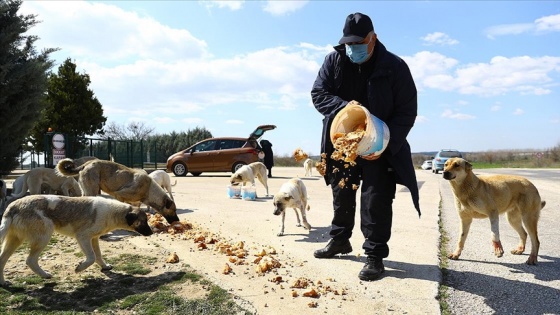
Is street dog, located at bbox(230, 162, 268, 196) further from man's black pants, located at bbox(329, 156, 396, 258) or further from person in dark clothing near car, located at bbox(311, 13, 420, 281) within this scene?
man's black pants, located at bbox(329, 156, 396, 258)

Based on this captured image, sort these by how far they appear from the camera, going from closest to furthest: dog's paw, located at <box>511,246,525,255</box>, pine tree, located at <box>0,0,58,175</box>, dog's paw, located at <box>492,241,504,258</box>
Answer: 1. dog's paw, located at <box>492,241,504,258</box>
2. dog's paw, located at <box>511,246,525,255</box>
3. pine tree, located at <box>0,0,58,175</box>

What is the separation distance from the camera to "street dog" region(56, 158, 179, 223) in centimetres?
699

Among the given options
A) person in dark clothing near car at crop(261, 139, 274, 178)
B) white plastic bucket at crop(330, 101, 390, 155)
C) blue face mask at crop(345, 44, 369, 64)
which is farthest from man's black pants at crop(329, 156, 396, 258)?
person in dark clothing near car at crop(261, 139, 274, 178)

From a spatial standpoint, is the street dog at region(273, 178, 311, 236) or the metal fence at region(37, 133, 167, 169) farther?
the metal fence at region(37, 133, 167, 169)

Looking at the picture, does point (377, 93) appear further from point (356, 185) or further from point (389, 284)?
point (389, 284)

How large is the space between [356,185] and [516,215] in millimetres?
2384

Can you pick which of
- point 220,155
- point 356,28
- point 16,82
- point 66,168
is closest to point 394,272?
point 356,28

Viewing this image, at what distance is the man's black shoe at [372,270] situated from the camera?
419 cm

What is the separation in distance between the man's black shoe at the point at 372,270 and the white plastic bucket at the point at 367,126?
1.19 meters

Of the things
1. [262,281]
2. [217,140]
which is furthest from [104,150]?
[262,281]

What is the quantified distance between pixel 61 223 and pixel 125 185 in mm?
2513

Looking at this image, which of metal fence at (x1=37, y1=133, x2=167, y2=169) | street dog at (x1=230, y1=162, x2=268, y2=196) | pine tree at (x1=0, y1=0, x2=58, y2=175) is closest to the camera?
pine tree at (x1=0, y1=0, x2=58, y2=175)

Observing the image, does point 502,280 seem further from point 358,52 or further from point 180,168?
point 180,168

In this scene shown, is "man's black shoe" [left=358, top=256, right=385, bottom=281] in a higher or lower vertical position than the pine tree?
lower
